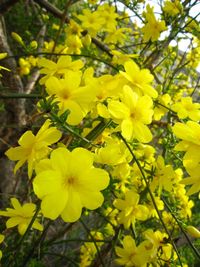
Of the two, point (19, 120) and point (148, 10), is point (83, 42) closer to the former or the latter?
point (148, 10)

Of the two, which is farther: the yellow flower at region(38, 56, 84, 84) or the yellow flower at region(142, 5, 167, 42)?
the yellow flower at region(142, 5, 167, 42)

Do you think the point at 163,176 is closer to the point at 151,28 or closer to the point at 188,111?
the point at 188,111

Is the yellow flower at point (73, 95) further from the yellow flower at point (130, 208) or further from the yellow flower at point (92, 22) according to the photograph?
the yellow flower at point (92, 22)

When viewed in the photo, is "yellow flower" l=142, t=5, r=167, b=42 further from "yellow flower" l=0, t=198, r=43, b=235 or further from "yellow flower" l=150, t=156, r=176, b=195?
"yellow flower" l=0, t=198, r=43, b=235

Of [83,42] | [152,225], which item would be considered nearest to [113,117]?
[83,42]

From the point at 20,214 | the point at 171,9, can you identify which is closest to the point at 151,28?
the point at 171,9

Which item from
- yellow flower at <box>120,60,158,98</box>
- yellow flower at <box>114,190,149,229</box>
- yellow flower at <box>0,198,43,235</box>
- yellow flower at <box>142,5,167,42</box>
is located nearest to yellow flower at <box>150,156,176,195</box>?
yellow flower at <box>114,190,149,229</box>

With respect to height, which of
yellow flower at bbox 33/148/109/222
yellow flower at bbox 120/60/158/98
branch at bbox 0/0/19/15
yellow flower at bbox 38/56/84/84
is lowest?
→ branch at bbox 0/0/19/15

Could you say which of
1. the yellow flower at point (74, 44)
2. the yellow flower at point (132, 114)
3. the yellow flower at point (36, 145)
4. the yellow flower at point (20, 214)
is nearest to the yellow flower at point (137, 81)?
the yellow flower at point (132, 114)
